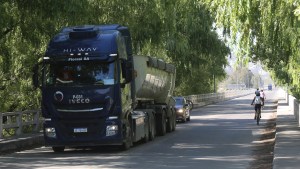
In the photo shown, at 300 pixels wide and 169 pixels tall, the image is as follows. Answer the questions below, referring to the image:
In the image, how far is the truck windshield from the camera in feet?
54.7

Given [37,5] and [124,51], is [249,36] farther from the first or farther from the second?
[37,5]

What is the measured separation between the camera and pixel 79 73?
16.9m

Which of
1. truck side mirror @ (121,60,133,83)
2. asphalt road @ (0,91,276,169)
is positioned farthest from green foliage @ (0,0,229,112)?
asphalt road @ (0,91,276,169)

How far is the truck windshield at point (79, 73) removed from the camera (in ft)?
54.7

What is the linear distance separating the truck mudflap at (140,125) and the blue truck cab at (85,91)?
58.4 inches

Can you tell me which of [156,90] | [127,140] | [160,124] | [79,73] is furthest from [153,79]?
[79,73]

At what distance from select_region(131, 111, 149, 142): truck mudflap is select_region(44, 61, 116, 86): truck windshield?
241cm

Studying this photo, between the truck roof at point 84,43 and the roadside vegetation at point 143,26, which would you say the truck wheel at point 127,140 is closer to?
the truck roof at point 84,43

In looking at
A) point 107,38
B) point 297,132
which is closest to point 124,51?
point 107,38

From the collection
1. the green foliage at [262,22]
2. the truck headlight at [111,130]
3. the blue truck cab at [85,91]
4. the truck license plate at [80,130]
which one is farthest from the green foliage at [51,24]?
the green foliage at [262,22]

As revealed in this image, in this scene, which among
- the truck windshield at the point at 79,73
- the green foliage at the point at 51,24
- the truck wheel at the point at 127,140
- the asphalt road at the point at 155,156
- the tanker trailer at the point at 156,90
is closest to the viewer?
the asphalt road at the point at 155,156

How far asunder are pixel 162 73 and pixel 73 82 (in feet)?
28.5

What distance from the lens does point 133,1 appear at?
24.0 meters

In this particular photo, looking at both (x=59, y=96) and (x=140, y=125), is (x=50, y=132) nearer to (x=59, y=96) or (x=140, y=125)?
(x=59, y=96)
